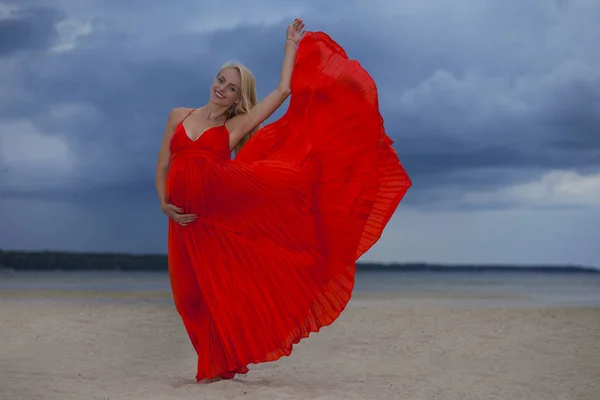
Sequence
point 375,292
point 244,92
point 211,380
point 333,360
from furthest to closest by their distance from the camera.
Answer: point 375,292 → point 333,360 → point 211,380 → point 244,92

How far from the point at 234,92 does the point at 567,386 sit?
3.75m

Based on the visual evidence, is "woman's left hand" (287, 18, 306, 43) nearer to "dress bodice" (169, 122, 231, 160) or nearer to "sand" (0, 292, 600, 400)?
"dress bodice" (169, 122, 231, 160)

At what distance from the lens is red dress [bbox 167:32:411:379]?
5125 millimetres

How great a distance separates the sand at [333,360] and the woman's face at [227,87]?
194cm

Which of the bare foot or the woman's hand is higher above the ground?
the woman's hand

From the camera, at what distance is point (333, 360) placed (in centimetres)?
769

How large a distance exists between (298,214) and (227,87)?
968 millimetres

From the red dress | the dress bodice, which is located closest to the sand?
the red dress

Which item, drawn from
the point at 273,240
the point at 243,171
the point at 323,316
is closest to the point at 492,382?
the point at 323,316

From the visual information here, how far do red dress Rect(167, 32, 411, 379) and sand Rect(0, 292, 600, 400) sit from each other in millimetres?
558

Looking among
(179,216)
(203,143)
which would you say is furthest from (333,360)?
(203,143)

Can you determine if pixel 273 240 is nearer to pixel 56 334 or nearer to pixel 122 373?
pixel 122 373

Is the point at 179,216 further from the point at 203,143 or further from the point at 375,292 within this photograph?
the point at 375,292

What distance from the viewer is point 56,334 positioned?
9.31 m
